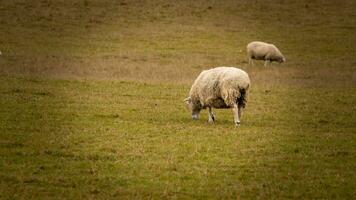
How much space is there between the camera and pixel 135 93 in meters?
24.5

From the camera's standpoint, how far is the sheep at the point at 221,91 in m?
17.4

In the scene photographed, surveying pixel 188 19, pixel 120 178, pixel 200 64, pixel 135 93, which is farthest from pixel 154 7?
pixel 120 178

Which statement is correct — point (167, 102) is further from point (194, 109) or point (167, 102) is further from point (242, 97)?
point (242, 97)

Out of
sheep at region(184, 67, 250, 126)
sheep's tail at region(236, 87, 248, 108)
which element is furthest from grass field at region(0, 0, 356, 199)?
sheep's tail at region(236, 87, 248, 108)

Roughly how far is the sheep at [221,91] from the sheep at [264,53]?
56.1ft

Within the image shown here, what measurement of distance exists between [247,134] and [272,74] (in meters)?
17.1

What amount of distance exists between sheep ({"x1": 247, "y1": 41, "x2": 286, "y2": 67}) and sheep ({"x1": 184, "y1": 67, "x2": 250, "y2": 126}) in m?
17.1

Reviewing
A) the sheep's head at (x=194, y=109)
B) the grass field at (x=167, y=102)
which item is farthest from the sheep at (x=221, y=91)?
the grass field at (x=167, y=102)

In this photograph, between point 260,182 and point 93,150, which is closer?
point 260,182

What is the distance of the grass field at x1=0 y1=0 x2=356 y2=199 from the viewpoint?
Result: 1162 cm

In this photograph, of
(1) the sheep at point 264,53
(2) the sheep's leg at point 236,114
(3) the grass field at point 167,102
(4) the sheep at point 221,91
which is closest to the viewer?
(3) the grass field at point 167,102

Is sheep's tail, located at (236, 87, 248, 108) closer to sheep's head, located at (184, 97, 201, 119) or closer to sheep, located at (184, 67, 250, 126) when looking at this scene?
sheep, located at (184, 67, 250, 126)

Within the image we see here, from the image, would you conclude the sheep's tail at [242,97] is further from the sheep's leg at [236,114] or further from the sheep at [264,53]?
the sheep at [264,53]

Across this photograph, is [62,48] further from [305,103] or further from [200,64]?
[305,103]
